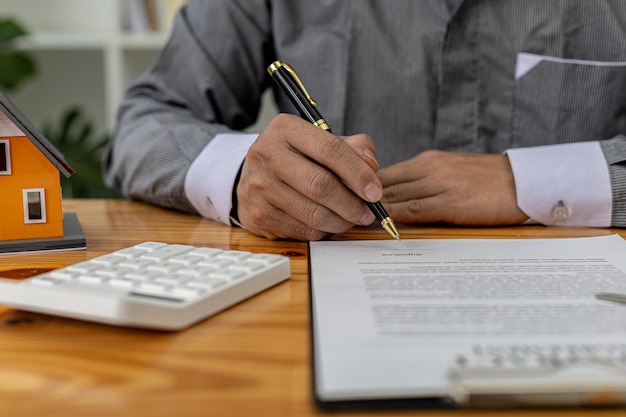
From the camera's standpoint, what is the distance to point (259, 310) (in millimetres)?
504

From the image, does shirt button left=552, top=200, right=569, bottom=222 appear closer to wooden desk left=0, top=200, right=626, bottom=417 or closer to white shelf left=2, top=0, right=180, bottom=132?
wooden desk left=0, top=200, right=626, bottom=417

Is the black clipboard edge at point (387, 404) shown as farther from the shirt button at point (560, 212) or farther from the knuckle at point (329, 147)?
the shirt button at point (560, 212)

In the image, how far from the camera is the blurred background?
209cm

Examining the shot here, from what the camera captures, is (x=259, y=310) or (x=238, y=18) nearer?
(x=259, y=310)

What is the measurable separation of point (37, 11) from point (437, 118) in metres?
1.81

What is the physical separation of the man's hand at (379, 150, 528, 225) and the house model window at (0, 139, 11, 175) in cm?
40

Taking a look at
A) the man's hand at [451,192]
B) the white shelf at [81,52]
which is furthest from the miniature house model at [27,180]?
the white shelf at [81,52]

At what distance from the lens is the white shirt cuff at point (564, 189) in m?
0.85

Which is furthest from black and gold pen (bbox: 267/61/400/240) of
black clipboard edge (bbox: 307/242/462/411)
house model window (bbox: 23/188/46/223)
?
black clipboard edge (bbox: 307/242/462/411)

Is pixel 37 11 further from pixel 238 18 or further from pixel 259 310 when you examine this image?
pixel 259 310

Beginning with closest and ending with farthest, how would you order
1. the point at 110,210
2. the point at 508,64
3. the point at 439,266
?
the point at 439,266
the point at 110,210
the point at 508,64

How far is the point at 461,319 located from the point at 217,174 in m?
0.48

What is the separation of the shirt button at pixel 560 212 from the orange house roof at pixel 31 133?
55 centimetres

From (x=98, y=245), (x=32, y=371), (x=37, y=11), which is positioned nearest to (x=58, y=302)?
(x=32, y=371)
